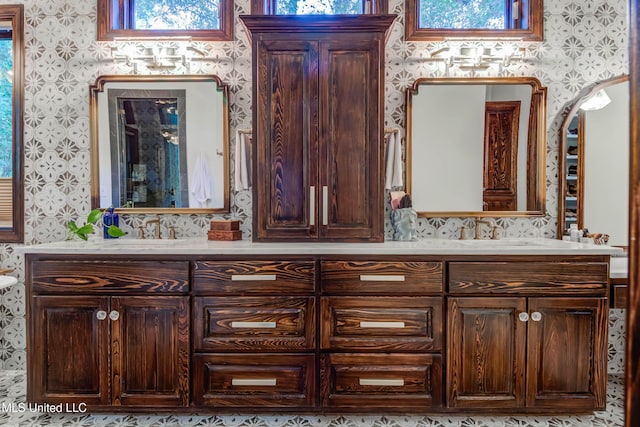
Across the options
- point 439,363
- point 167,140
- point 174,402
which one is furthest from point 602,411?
point 167,140

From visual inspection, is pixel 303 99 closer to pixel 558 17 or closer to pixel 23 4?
pixel 558 17

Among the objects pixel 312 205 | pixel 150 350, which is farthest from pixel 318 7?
pixel 150 350

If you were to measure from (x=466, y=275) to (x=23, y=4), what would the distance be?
3359 mm

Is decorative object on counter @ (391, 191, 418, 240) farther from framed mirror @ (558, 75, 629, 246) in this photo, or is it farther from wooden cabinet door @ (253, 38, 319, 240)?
framed mirror @ (558, 75, 629, 246)

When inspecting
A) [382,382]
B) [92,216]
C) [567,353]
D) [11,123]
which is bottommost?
[382,382]

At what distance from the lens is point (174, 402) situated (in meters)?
2.02

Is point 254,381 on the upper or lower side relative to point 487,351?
lower

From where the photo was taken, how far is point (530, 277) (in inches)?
78.8

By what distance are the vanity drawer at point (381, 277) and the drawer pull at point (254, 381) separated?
551 mm

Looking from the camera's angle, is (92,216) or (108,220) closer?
(92,216)

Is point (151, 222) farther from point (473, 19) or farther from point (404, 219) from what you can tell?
point (473, 19)

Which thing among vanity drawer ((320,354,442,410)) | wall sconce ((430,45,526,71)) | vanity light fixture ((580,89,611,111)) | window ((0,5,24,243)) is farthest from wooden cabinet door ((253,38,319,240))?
vanity light fixture ((580,89,611,111))

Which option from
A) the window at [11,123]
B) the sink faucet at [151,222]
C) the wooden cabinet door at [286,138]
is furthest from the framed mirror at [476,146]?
the window at [11,123]

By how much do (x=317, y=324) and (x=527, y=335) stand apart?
109 centimetres
